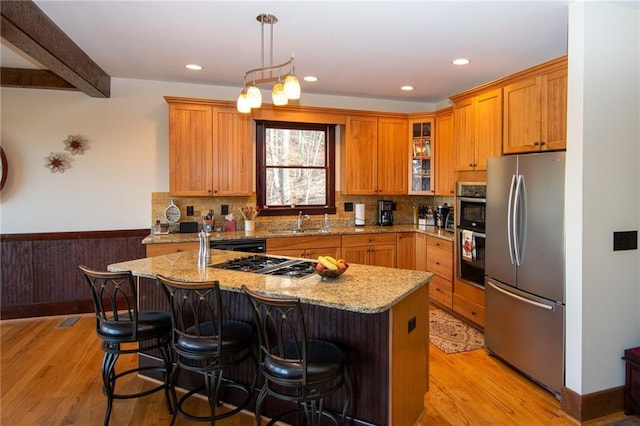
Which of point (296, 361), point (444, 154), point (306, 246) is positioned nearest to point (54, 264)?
point (306, 246)

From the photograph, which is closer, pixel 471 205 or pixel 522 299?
pixel 522 299

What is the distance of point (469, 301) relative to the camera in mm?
4105

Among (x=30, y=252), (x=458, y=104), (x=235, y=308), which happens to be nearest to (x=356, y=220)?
(x=458, y=104)

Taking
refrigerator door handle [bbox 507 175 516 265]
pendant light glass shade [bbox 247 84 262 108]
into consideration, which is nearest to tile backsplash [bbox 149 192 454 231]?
refrigerator door handle [bbox 507 175 516 265]

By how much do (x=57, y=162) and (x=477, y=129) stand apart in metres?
4.51

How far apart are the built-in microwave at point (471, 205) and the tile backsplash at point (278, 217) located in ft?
4.30

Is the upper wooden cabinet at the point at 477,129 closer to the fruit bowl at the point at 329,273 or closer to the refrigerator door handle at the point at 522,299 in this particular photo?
the refrigerator door handle at the point at 522,299

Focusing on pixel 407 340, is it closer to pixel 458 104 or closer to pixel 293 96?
pixel 293 96

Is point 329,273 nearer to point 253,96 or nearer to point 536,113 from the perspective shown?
point 253,96

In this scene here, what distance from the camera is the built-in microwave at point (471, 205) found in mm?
3818

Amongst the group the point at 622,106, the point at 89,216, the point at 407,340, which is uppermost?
the point at 622,106

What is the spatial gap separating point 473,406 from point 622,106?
221 cm

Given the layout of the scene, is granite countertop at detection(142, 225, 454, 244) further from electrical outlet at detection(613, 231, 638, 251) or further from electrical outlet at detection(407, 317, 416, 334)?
electrical outlet at detection(407, 317, 416, 334)

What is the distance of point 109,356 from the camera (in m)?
2.52
